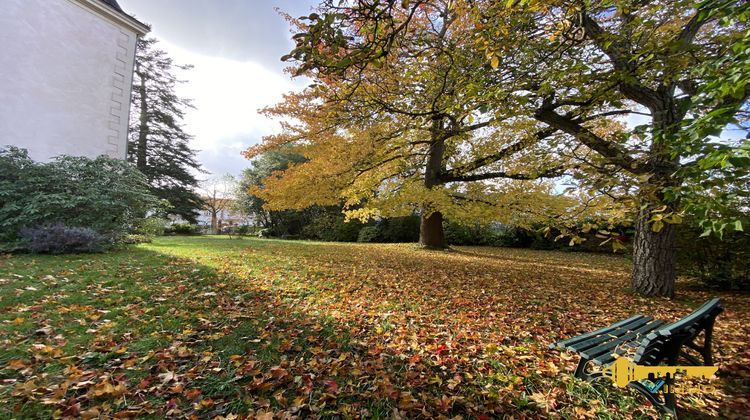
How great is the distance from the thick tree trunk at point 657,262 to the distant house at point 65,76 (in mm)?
15526

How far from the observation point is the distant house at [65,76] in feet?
29.3

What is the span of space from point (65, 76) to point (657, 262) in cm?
1674

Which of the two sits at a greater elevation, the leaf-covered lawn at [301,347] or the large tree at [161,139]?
the large tree at [161,139]

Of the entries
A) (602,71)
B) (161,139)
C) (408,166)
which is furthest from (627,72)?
(161,139)

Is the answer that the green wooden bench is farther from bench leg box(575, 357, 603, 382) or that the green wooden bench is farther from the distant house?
the distant house

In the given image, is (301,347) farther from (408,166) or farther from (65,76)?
(65,76)

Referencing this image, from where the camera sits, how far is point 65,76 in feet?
31.7

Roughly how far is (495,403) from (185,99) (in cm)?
2965

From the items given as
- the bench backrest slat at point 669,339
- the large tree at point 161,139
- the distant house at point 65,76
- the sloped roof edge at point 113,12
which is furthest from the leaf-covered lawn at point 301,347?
the large tree at point 161,139

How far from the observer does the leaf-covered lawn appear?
220cm

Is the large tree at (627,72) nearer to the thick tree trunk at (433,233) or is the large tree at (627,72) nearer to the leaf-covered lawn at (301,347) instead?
the leaf-covered lawn at (301,347)

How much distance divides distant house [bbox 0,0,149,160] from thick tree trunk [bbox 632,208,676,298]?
1553 centimetres

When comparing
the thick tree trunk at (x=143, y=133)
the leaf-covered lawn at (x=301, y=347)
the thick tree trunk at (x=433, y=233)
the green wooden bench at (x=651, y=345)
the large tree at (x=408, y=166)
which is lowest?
the leaf-covered lawn at (x=301, y=347)

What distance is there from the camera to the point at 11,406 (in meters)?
2.00
